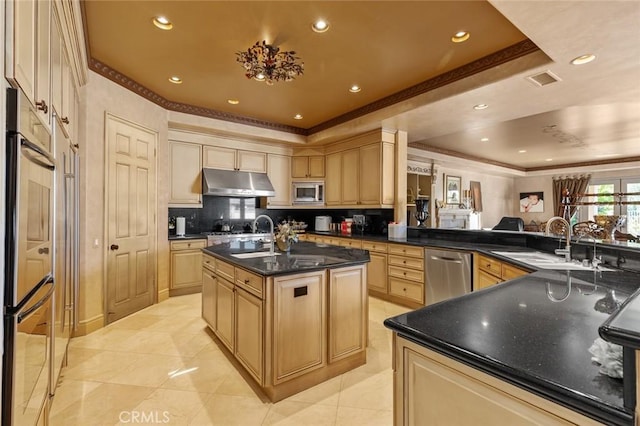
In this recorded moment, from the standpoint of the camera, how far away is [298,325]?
85.5 inches

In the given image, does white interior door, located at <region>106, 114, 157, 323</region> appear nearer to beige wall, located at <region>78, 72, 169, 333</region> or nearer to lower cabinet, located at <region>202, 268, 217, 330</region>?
beige wall, located at <region>78, 72, 169, 333</region>

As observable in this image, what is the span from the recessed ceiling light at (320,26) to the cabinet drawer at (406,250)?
2766 millimetres

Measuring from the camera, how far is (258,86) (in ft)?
12.5

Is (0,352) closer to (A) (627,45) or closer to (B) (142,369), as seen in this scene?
(B) (142,369)

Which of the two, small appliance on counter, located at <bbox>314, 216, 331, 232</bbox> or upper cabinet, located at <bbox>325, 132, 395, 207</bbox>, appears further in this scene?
small appliance on counter, located at <bbox>314, 216, 331, 232</bbox>

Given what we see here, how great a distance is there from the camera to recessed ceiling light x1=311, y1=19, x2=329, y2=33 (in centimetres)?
248

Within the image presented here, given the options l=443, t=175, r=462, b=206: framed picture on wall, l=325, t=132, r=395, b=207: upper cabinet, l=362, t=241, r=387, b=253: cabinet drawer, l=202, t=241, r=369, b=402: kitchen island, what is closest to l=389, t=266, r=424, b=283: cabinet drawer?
l=362, t=241, r=387, b=253: cabinet drawer

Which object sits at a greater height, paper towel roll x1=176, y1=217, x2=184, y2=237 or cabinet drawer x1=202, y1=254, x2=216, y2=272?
paper towel roll x1=176, y1=217, x2=184, y2=237

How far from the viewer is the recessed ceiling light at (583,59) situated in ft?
7.81

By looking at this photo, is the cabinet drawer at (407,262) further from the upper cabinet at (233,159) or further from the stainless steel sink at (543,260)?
the upper cabinet at (233,159)

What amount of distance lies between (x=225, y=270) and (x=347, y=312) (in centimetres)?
111

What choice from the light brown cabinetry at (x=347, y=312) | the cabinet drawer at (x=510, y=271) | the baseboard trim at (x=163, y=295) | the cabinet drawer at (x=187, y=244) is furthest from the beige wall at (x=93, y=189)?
the cabinet drawer at (x=510, y=271)

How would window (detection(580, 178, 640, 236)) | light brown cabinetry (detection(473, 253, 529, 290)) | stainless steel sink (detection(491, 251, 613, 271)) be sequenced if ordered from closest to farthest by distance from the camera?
stainless steel sink (detection(491, 251, 613, 271)), light brown cabinetry (detection(473, 253, 529, 290)), window (detection(580, 178, 640, 236))

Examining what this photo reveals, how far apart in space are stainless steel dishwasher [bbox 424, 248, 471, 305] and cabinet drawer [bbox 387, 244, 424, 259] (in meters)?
0.08
